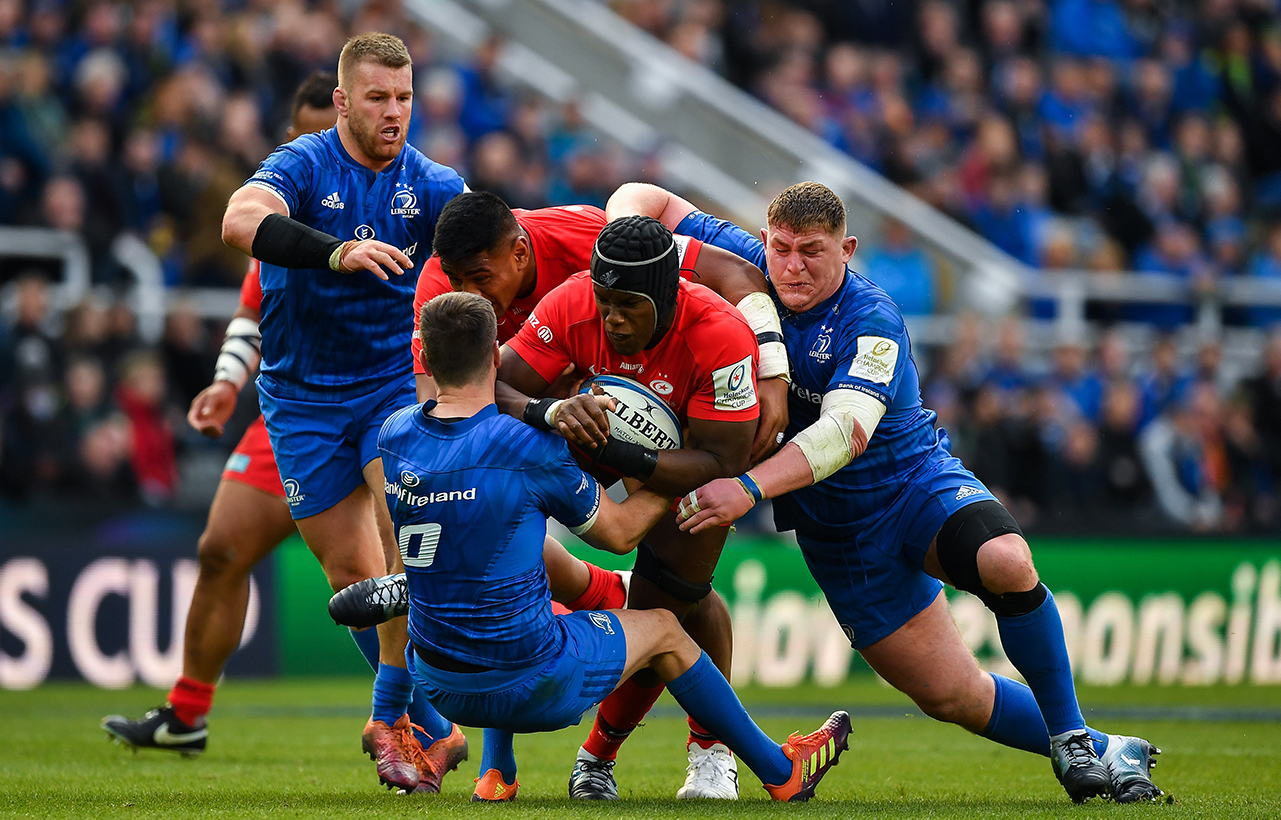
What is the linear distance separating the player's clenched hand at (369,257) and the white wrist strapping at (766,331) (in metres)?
1.38

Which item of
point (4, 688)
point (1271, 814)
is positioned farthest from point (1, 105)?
point (1271, 814)

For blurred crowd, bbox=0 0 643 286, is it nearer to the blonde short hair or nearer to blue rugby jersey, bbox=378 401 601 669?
the blonde short hair

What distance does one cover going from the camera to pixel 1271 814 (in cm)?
588

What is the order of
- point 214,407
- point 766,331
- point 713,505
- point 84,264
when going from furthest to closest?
point 84,264 < point 214,407 < point 766,331 < point 713,505

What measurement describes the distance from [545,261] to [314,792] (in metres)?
2.40

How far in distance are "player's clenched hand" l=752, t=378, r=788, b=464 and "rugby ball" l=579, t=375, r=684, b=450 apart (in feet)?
1.03

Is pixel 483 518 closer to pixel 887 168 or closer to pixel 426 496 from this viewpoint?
pixel 426 496

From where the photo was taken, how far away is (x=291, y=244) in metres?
6.48

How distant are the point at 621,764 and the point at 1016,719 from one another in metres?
2.25

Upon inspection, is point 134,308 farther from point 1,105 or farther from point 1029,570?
point 1029,570

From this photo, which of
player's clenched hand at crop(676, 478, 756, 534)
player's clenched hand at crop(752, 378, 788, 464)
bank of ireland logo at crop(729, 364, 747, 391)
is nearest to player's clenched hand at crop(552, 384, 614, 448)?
player's clenched hand at crop(676, 478, 756, 534)

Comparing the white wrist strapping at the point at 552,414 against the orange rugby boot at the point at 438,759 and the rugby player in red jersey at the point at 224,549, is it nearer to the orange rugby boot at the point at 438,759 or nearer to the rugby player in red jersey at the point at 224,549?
the orange rugby boot at the point at 438,759

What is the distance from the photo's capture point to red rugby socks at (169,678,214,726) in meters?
8.51

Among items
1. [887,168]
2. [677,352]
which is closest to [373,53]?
[677,352]
